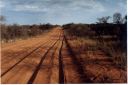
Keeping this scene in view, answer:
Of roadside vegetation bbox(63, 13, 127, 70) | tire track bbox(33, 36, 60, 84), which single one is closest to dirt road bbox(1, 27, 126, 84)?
tire track bbox(33, 36, 60, 84)

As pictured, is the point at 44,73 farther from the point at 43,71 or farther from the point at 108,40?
the point at 108,40

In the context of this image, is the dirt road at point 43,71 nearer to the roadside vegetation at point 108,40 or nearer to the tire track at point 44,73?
the tire track at point 44,73

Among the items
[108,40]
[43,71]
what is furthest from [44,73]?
[108,40]

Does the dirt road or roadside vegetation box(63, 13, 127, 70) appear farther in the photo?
roadside vegetation box(63, 13, 127, 70)

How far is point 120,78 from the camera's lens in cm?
799

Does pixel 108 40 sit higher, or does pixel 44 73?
pixel 108 40

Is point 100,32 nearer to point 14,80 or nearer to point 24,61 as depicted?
point 24,61

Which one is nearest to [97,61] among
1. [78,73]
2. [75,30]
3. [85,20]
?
[85,20]

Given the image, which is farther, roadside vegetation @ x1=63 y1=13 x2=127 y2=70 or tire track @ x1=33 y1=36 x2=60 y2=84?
roadside vegetation @ x1=63 y1=13 x2=127 y2=70

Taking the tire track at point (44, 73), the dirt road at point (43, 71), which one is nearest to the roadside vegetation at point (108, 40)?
the dirt road at point (43, 71)

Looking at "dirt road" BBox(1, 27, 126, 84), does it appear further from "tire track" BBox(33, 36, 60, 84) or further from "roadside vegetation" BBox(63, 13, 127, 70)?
"roadside vegetation" BBox(63, 13, 127, 70)

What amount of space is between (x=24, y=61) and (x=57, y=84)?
4.02 metres

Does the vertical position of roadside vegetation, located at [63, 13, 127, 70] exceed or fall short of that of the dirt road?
it exceeds it

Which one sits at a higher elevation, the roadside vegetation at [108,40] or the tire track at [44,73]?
the roadside vegetation at [108,40]
